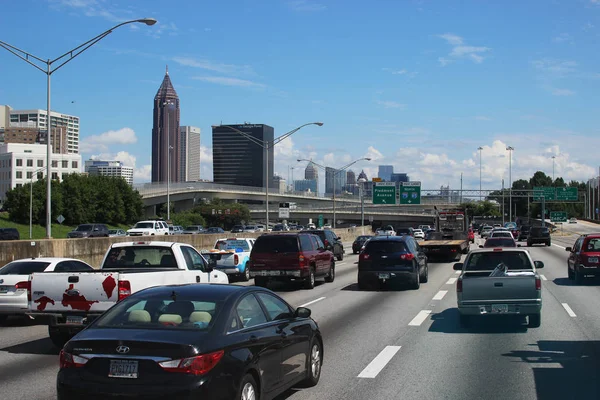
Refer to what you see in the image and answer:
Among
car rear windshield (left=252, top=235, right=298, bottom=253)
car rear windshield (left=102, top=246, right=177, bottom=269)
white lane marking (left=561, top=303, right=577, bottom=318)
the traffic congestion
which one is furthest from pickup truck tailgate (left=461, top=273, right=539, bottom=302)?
car rear windshield (left=252, top=235, right=298, bottom=253)

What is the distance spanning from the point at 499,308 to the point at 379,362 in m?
4.04

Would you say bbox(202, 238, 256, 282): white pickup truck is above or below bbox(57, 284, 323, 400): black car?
below

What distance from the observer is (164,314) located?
7.16 metres

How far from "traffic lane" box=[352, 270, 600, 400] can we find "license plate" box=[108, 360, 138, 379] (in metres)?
3.13

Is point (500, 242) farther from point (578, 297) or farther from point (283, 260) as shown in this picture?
point (283, 260)

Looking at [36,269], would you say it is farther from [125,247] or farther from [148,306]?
[148,306]

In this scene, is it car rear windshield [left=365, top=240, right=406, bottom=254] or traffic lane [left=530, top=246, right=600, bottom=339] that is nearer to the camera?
traffic lane [left=530, top=246, right=600, bottom=339]

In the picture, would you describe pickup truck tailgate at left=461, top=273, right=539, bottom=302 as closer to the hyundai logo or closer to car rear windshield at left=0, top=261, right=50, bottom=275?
the hyundai logo

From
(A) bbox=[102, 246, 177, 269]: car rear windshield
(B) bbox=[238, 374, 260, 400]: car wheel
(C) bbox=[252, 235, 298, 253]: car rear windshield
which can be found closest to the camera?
(B) bbox=[238, 374, 260, 400]: car wheel

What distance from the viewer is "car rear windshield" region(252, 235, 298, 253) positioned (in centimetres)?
2342

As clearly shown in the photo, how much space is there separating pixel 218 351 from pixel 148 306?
119 cm

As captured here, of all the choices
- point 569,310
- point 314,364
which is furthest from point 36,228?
point 314,364

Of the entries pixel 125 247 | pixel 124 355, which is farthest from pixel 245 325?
pixel 125 247

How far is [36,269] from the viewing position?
15930 mm
